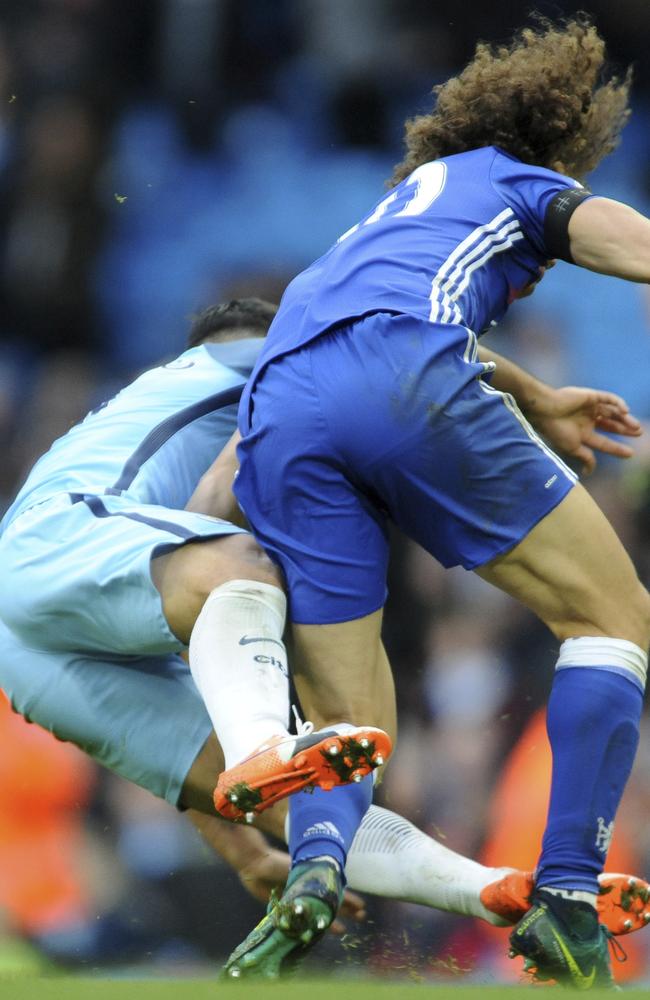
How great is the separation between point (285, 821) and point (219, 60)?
2.40 metres

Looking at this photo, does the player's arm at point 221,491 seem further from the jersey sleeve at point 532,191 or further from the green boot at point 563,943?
the green boot at point 563,943

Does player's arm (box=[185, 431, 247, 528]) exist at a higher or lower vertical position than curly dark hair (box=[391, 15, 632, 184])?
lower

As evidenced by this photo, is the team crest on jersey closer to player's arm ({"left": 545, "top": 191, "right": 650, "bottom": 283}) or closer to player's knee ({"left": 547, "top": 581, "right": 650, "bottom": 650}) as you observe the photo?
player's knee ({"left": 547, "top": 581, "right": 650, "bottom": 650})

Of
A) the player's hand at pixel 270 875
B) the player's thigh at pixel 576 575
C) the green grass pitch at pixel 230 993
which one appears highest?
the player's thigh at pixel 576 575

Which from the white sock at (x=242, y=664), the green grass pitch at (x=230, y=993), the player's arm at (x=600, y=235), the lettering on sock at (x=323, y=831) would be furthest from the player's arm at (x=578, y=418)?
the green grass pitch at (x=230, y=993)

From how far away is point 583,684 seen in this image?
2.18 meters

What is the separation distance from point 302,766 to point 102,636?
2.28 feet

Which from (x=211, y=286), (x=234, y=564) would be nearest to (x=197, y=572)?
(x=234, y=564)

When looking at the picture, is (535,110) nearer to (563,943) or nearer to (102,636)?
(102,636)

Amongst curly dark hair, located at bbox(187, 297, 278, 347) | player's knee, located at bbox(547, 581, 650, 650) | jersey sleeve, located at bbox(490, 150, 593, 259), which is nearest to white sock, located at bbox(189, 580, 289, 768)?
player's knee, located at bbox(547, 581, 650, 650)

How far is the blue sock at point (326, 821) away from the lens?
2.14 meters

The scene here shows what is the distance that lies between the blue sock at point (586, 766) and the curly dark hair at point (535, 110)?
3.31ft

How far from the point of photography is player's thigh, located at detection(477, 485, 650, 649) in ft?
7.07

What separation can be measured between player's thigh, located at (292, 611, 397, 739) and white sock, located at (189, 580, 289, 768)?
6.1 inches
